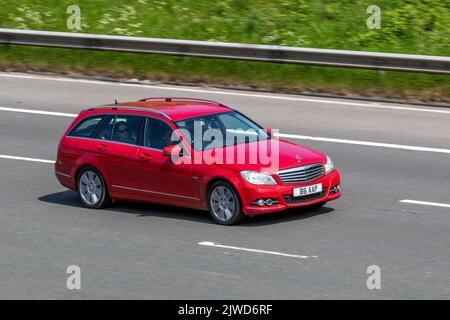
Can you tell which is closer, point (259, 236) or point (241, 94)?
point (259, 236)

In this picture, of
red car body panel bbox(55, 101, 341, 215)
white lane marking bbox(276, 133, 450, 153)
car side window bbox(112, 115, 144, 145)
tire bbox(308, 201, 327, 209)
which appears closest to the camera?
red car body panel bbox(55, 101, 341, 215)

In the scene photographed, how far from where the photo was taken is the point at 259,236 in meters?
13.1

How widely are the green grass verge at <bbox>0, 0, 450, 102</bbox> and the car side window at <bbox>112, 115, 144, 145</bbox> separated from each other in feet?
26.5

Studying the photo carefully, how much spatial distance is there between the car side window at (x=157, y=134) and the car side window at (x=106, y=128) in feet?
2.47

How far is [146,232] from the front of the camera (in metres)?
13.5

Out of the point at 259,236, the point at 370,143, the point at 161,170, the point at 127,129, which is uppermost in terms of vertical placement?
the point at 127,129

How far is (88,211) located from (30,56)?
11.1 m

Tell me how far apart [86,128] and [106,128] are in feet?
1.47

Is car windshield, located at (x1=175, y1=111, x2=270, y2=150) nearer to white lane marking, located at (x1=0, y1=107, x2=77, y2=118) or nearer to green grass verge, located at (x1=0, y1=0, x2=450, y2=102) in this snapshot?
white lane marking, located at (x1=0, y1=107, x2=77, y2=118)

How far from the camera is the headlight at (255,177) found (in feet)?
43.9

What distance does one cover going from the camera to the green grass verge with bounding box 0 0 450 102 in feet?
73.0

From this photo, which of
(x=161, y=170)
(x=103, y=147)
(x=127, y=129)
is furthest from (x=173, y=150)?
(x=103, y=147)

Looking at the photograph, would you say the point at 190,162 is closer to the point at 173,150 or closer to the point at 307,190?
the point at 173,150

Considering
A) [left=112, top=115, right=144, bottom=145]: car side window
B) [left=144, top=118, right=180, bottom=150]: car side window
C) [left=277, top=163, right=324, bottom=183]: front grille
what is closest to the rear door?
[left=112, top=115, right=144, bottom=145]: car side window
